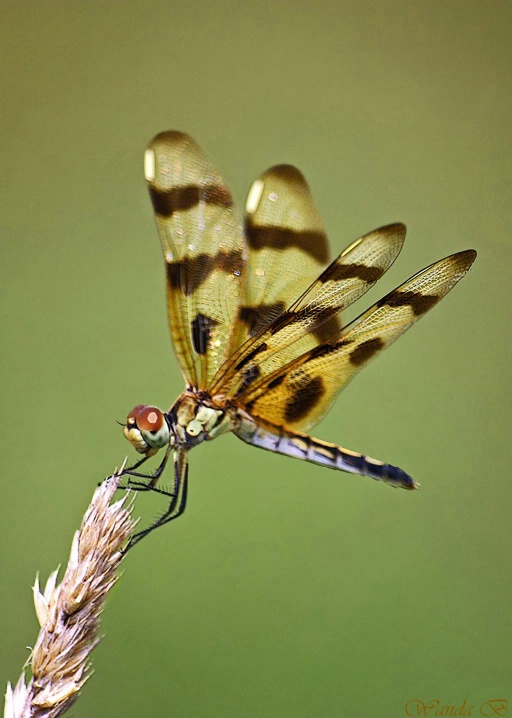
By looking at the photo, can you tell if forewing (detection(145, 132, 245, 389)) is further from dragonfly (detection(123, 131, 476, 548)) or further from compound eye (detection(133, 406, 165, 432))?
compound eye (detection(133, 406, 165, 432))

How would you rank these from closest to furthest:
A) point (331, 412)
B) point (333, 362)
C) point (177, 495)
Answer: point (177, 495)
point (333, 362)
point (331, 412)

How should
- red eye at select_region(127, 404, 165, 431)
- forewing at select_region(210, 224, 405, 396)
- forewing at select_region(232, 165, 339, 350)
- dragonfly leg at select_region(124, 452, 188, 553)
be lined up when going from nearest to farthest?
red eye at select_region(127, 404, 165, 431), dragonfly leg at select_region(124, 452, 188, 553), forewing at select_region(210, 224, 405, 396), forewing at select_region(232, 165, 339, 350)

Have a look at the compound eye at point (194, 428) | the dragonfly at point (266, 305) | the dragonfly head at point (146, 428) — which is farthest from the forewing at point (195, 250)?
the dragonfly head at point (146, 428)

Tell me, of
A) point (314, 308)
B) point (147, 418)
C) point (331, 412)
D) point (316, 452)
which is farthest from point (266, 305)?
point (331, 412)

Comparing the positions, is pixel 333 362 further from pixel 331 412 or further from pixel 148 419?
pixel 331 412

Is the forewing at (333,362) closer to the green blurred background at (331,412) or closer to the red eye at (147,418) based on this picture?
the red eye at (147,418)

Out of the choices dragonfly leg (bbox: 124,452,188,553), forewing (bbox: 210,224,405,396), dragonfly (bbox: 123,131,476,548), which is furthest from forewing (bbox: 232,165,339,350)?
dragonfly leg (bbox: 124,452,188,553)
